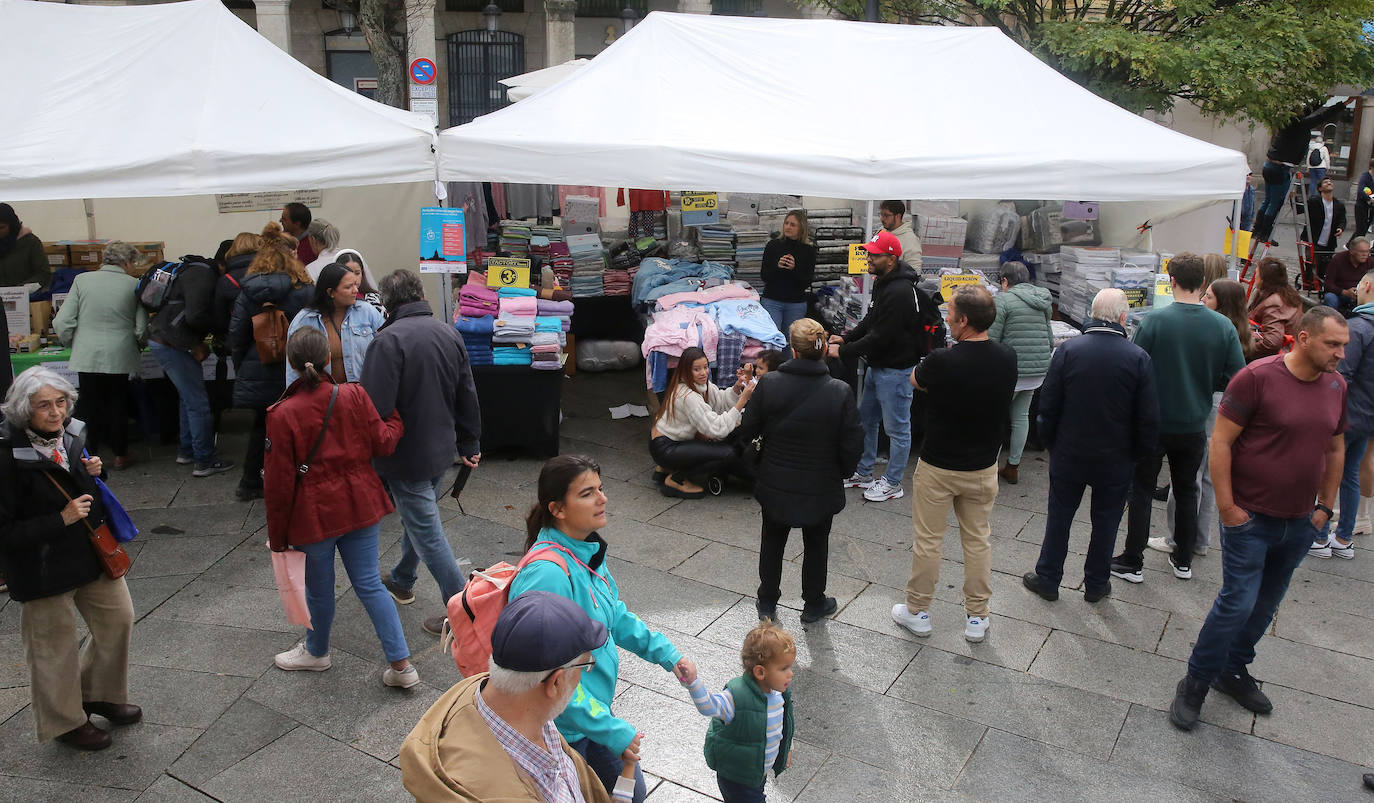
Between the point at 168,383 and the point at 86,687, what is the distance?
4141 mm

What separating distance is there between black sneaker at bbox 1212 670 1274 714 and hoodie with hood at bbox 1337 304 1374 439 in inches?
74.7

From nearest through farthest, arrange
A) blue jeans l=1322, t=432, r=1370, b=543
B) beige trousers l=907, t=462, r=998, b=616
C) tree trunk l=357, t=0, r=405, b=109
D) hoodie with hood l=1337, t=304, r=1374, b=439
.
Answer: beige trousers l=907, t=462, r=998, b=616 < hoodie with hood l=1337, t=304, r=1374, b=439 < blue jeans l=1322, t=432, r=1370, b=543 < tree trunk l=357, t=0, r=405, b=109

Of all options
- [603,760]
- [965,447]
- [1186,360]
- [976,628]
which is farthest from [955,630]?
[603,760]

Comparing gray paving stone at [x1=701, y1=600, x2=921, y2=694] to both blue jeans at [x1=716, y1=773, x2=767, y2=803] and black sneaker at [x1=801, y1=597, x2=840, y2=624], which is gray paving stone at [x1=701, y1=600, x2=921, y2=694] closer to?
black sneaker at [x1=801, y1=597, x2=840, y2=624]

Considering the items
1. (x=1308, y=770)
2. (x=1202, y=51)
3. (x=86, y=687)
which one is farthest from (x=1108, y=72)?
(x=86, y=687)

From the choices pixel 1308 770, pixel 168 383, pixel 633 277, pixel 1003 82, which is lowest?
pixel 1308 770

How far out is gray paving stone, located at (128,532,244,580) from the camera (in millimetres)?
5816

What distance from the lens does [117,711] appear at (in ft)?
13.9

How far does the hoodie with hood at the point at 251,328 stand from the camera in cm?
655

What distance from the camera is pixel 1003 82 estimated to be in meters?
8.50

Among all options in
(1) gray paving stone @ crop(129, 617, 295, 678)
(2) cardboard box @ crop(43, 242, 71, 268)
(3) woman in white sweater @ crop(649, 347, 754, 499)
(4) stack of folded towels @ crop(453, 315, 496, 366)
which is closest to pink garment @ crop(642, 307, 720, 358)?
(3) woman in white sweater @ crop(649, 347, 754, 499)

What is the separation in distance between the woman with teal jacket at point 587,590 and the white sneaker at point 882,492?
169 inches

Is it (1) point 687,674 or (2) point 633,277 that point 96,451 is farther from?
(1) point 687,674

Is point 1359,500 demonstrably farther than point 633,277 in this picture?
No
